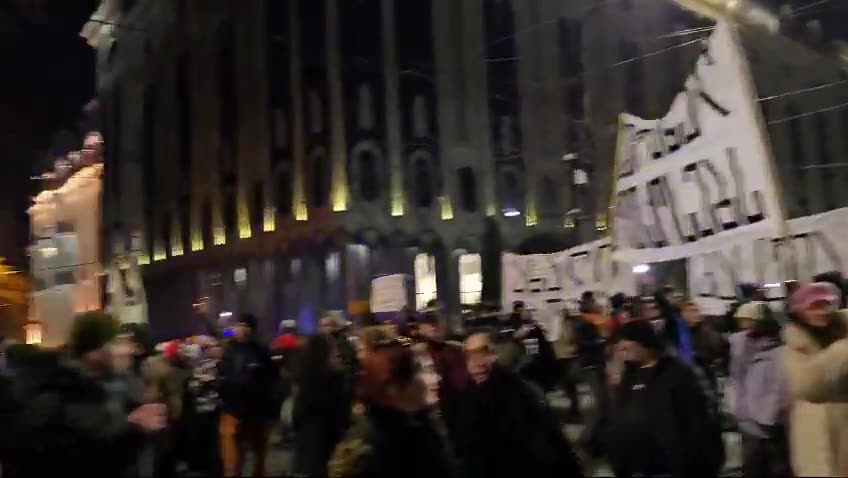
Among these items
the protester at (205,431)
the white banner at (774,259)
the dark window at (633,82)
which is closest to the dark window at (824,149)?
the dark window at (633,82)

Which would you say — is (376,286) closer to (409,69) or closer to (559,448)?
(559,448)

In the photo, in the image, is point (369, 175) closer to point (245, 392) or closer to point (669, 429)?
point (245, 392)

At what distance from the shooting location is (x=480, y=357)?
4.52 m

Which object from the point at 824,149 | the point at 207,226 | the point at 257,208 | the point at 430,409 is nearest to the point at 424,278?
the point at 257,208

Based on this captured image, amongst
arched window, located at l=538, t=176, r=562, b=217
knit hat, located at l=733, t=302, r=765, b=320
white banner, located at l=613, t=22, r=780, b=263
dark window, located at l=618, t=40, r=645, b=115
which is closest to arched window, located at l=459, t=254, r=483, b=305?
arched window, located at l=538, t=176, r=562, b=217

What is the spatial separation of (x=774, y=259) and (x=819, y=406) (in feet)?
10.1

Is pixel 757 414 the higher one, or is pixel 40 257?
pixel 40 257

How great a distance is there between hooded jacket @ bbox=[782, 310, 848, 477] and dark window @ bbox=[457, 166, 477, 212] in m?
23.0

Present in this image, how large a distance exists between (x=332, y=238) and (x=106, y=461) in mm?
21183

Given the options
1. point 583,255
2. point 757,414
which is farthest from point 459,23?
point 757,414

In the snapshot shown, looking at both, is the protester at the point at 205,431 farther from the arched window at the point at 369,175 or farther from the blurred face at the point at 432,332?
the arched window at the point at 369,175

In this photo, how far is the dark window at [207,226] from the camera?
1264 inches

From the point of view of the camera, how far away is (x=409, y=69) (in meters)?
26.6

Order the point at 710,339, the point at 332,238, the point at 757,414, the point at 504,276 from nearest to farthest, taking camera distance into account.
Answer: the point at 757,414 < the point at 710,339 < the point at 504,276 < the point at 332,238
